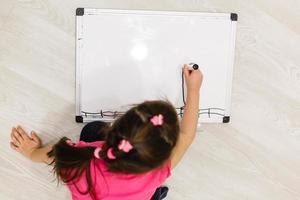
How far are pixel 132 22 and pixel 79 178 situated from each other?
1.41 feet

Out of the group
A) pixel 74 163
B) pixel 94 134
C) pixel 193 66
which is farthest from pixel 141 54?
pixel 74 163

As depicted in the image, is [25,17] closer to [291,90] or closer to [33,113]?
[33,113]

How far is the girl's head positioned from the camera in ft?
2.08

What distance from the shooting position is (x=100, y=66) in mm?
971

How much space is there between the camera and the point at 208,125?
3.37 ft

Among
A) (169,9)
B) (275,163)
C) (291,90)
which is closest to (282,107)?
(291,90)

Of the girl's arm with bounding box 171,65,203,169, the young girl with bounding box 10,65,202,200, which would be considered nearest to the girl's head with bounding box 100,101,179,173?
the young girl with bounding box 10,65,202,200

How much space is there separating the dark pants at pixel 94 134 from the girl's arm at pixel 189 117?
114 mm

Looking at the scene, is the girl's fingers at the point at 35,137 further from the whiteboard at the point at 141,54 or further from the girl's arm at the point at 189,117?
the girl's arm at the point at 189,117

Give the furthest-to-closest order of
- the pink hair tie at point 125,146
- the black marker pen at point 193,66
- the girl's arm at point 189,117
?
the black marker pen at point 193,66 → the girl's arm at point 189,117 → the pink hair tie at point 125,146

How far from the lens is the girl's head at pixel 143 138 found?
63cm

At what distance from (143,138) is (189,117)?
0.28 metres

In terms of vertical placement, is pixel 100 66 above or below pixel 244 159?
above

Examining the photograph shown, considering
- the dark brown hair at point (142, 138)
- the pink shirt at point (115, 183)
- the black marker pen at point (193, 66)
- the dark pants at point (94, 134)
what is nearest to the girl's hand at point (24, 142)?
the dark pants at point (94, 134)
